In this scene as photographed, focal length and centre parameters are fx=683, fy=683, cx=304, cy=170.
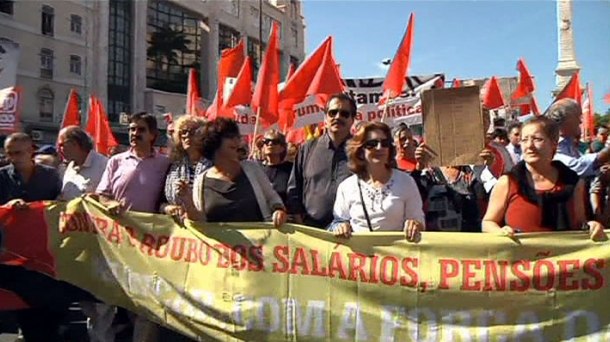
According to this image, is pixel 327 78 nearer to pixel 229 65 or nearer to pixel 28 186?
pixel 229 65

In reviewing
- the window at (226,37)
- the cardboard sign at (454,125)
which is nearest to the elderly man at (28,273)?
the cardboard sign at (454,125)

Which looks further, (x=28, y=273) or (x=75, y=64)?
(x=75, y=64)

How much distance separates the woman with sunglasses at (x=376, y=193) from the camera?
3.80 meters

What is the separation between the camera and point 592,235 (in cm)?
354

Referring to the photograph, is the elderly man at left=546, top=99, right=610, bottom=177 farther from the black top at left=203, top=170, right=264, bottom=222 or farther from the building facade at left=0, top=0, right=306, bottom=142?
the building facade at left=0, top=0, right=306, bottom=142

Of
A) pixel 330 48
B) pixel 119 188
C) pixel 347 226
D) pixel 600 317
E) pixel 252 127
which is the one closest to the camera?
pixel 600 317

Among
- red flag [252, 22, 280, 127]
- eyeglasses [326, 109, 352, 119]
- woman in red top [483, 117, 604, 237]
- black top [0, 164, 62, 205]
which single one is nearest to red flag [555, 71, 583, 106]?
red flag [252, 22, 280, 127]

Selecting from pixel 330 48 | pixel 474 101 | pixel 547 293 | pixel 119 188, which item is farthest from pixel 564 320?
pixel 330 48

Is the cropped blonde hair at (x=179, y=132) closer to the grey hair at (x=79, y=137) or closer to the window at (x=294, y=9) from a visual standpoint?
the grey hair at (x=79, y=137)

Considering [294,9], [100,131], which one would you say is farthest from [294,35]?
[100,131]

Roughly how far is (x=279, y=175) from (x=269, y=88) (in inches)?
162

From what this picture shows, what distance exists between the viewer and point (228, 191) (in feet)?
13.6

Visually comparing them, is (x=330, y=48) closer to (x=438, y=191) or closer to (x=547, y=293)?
(x=438, y=191)

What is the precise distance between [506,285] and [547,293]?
211 mm
